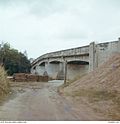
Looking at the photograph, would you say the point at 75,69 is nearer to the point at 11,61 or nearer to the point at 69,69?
the point at 69,69

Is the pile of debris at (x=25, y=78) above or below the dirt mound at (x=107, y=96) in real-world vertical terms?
above

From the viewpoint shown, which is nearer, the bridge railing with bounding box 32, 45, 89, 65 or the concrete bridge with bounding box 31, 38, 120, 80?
the concrete bridge with bounding box 31, 38, 120, 80

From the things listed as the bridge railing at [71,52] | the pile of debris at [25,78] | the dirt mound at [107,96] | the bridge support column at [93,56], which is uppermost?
the bridge railing at [71,52]

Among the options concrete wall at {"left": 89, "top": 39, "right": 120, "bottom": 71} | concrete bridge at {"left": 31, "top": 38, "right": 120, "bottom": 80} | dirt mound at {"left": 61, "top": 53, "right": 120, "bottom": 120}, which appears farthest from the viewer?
concrete bridge at {"left": 31, "top": 38, "right": 120, "bottom": 80}

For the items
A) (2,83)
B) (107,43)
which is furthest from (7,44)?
(2,83)

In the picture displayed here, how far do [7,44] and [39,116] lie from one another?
102m

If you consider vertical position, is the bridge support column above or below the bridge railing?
below

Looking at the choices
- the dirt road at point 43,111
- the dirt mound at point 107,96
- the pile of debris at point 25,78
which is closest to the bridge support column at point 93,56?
the dirt mound at point 107,96

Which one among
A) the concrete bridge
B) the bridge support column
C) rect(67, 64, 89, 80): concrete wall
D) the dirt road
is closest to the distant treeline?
the concrete bridge

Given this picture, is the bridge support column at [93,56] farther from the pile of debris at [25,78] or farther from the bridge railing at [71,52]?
the pile of debris at [25,78]

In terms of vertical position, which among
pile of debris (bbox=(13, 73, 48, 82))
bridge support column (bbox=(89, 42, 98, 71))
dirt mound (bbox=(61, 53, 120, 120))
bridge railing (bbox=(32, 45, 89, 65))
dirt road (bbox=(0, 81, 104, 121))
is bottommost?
dirt road (bbox=(0, 81, 104, 121))

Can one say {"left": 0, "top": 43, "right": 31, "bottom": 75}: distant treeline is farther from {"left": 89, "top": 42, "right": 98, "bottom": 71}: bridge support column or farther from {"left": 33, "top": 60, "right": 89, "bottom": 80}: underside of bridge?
{"left": 89, "top": 42, "right": 98, "bottom": 71}: bridge support column

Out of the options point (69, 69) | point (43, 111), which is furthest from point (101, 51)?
point (69, 69)

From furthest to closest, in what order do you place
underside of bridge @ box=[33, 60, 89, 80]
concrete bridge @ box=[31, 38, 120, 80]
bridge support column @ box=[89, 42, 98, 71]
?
1. underside of bridge @ box=[33, 60, 89, 80]
2. bridge support column @ box=[89, 42, 98, 71]
3. concrete bridge @ box=[31, 38, 120, 80]
